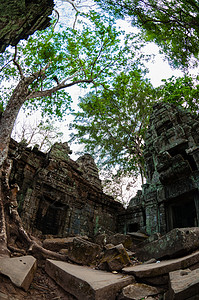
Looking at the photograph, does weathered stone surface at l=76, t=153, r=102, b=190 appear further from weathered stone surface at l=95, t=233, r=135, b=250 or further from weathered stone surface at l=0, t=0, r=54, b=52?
weathered stone surface at l=0, t=0, r=54, b=52

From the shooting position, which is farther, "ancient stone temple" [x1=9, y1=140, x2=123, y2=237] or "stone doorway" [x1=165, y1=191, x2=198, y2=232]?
"stone doorway" [x1=165, y1=191, x2=198, y2=232]

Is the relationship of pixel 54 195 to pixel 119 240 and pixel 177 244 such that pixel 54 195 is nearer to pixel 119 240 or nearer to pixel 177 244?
pixel 119 240

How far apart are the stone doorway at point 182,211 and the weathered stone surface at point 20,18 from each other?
8968mm

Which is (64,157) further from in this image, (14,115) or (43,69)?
(43,69)

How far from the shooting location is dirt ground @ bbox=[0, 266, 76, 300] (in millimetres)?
2600

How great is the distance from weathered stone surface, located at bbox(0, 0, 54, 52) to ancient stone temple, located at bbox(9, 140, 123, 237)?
447 cm

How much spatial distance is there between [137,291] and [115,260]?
4.23ft

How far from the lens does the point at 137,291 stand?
2.61 m

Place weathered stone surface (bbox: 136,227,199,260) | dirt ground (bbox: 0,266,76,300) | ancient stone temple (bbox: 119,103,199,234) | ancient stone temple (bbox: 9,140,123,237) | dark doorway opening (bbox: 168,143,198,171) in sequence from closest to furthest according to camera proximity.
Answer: dirt ground (bbox: 0,266,76,300) < weathered stone surface (bbox: 136,227,199,260) < ancient stone temple (bbox: 9,140,123,237) < ancient stone temple (bbox: 119,103,199,234) < dark doorway opening (bbox: 168,143,198,171)

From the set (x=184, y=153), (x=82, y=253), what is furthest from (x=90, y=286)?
(x=184, y=153)

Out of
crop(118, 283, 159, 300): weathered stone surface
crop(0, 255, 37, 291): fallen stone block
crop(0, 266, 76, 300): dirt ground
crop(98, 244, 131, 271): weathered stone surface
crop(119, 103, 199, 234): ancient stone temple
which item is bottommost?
crop(0, 266, 76, 300): dirt ground

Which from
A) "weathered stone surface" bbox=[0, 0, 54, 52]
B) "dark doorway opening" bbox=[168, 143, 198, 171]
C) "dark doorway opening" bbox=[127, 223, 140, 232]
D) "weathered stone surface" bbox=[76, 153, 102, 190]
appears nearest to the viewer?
"weathered stone surface" bbox=[0, 0, 54, 52]

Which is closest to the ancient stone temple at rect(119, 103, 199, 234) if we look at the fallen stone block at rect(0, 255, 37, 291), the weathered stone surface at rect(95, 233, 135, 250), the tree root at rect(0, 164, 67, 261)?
the weathered stone surface at rect(95, 233, 135, 250)

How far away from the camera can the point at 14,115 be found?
794 cm
